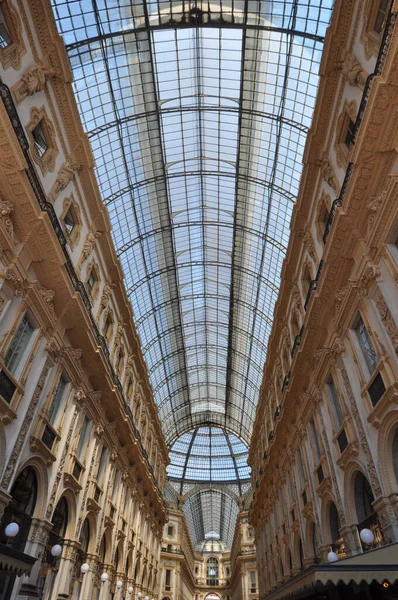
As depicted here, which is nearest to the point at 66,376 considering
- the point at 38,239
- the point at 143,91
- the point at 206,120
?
the point at 38,239

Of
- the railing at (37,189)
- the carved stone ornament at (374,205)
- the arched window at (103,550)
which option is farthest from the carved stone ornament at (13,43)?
the arched window at (103,550)

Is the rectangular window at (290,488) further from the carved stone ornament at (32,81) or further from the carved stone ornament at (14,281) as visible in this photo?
the carved stone ornament at (32,81)

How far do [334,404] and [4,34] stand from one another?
1969 cm

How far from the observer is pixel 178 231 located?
119ft

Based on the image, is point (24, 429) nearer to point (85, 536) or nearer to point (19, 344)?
point (19, 344)

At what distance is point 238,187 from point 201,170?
128 inches

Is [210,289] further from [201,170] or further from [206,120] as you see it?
[206,120]

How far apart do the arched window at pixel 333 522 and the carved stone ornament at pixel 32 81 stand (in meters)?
21.3

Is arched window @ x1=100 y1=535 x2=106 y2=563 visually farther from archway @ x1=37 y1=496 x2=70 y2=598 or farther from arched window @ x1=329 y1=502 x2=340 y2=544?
arched window @ x1=329 y1=502 x2=340 y2=544

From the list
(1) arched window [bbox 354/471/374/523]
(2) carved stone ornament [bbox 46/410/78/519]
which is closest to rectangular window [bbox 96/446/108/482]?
(2) carved stone ornament [bbox 46/410/78/519]

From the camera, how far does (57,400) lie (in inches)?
732

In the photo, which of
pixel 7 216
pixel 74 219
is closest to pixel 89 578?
pixel 74 219

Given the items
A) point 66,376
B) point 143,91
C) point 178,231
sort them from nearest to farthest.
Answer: point 66,376 → point 143,91 → point 178,231

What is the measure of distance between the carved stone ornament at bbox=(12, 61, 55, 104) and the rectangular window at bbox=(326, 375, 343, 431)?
17345 millimetres
